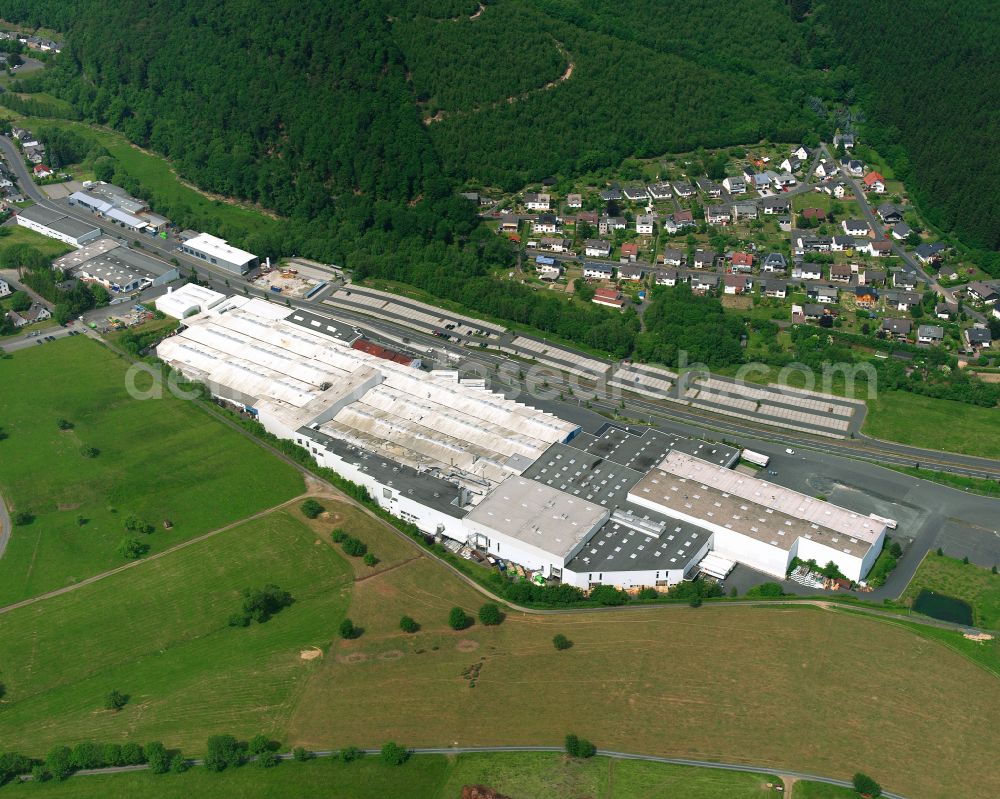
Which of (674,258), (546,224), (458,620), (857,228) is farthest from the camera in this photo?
(546,224)

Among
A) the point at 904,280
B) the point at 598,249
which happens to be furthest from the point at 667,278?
the point at 904,280

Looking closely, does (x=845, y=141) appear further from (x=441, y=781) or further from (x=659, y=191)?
(x=441, y=781)

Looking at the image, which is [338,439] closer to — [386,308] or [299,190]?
[386,308]

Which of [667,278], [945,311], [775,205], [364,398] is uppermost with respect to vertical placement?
[775,205]

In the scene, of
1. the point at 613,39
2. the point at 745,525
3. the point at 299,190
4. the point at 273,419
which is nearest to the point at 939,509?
the point at 745,525

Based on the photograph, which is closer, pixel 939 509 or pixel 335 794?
pixel 335 794

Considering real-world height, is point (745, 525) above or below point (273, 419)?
above

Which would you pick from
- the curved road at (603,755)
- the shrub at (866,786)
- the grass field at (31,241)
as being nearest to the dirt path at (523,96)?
the grass field at (31,241)
